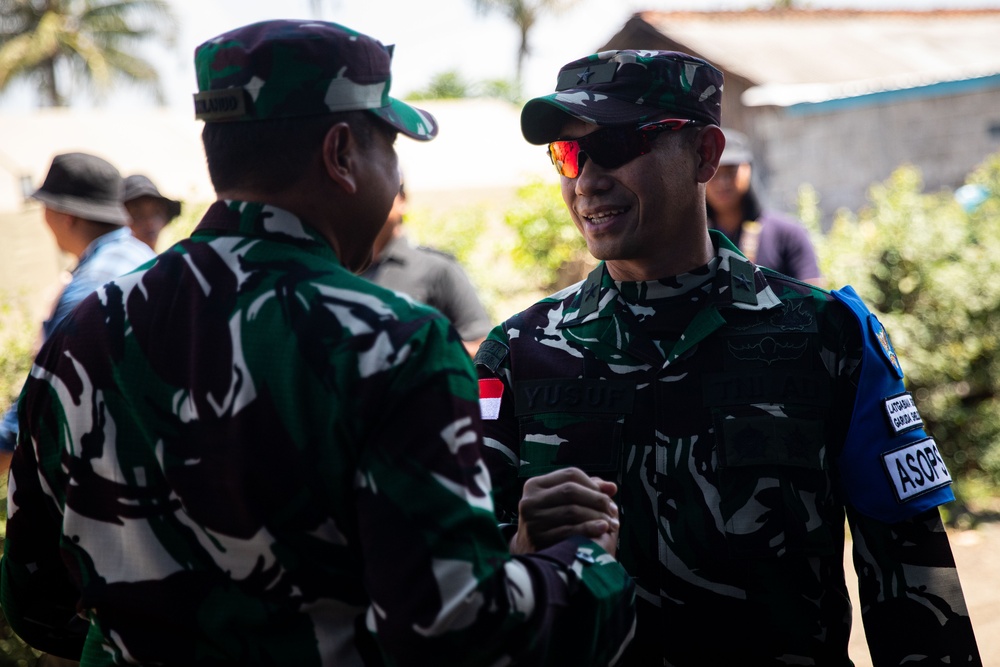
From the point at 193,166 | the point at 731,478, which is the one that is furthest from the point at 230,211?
the point at 193,166

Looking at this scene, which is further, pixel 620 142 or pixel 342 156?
pixel 620 142

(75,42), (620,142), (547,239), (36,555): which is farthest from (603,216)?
(75,42)

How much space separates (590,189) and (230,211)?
0.95m

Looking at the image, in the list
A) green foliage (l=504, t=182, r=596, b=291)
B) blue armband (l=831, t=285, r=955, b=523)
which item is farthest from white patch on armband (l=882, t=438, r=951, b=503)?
green foliage (l=504, t=182, r=596, b=291)

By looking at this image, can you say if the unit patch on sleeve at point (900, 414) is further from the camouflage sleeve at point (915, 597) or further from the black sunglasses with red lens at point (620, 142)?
the black sunglasses with red lens at point (620, 142)

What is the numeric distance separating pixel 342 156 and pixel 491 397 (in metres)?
0.80

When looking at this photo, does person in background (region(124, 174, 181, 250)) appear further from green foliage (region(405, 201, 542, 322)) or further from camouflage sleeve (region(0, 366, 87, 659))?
green foliage (region(405, 201, 542, 322))

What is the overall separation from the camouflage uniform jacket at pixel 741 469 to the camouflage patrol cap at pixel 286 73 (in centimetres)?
83

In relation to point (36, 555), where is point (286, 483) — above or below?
above

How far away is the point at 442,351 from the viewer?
1318 mm

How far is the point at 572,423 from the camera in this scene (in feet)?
6.71

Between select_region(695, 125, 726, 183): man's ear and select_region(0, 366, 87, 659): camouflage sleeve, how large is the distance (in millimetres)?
1464

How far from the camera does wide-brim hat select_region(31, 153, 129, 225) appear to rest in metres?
4.02

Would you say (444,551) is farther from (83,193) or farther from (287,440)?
(83,193)
